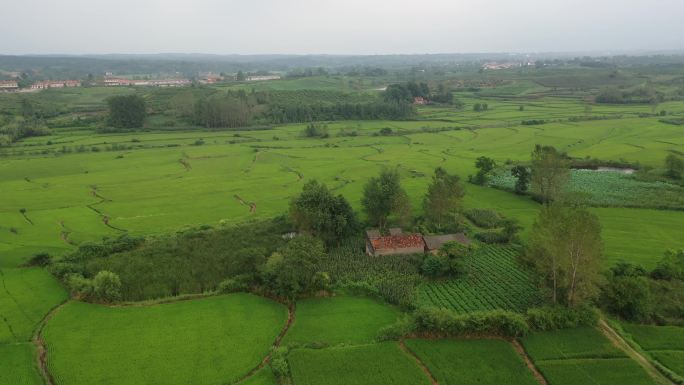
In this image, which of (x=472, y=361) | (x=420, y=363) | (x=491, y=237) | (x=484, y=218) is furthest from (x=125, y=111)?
(x=472, y=361)

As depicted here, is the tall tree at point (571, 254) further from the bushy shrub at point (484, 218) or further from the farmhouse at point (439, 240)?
the bushy shrub at point (484, 218)

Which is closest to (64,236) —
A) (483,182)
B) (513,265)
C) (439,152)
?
(513,265)

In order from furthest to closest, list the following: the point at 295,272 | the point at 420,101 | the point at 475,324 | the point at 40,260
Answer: the point at 420,101
the point at 40,260
the point at 295,272
the point at 475,324

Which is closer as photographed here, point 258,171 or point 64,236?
point 64,236

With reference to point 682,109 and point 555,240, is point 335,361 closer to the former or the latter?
point 555,240

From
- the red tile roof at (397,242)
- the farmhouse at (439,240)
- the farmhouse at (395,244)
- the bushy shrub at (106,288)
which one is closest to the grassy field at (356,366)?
the farmhouse at (395,244)

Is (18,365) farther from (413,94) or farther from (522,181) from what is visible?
(413,94)
